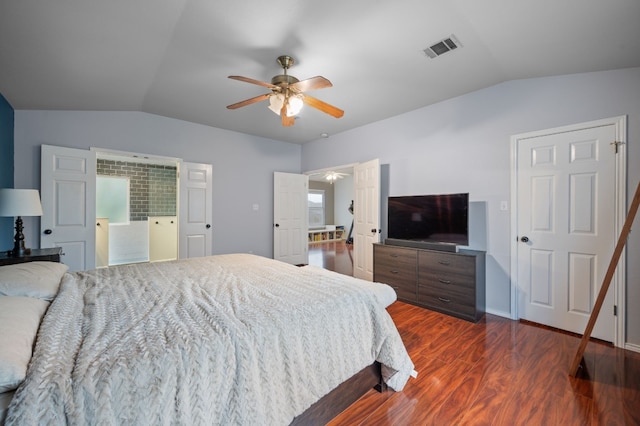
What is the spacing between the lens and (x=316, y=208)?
33.0ft

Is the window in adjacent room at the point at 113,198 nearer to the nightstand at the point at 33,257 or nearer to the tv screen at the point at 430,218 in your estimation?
the nightstand at the point at 33,257

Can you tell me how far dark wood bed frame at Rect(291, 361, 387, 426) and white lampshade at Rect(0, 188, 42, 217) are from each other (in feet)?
10.0

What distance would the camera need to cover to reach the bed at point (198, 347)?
832 mm

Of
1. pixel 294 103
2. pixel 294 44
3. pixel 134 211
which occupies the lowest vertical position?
pixel 134 211

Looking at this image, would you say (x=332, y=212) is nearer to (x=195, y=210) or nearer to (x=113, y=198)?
(x=195, y=210)

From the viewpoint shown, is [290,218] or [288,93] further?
[290,218]

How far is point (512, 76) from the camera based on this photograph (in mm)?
2840

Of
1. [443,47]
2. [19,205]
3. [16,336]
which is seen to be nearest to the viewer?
[16,336]

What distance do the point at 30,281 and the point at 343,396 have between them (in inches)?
74.8

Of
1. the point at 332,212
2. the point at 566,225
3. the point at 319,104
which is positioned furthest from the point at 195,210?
the point at 332,212

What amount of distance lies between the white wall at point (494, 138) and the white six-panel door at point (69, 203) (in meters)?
4.10

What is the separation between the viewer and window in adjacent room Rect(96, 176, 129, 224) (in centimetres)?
549

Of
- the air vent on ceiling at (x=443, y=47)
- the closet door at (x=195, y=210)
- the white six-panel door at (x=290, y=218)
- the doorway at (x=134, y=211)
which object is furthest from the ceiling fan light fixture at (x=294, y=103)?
the doorway at (x=134, y=211)

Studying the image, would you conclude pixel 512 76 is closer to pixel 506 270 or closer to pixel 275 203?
pixel 506 270
